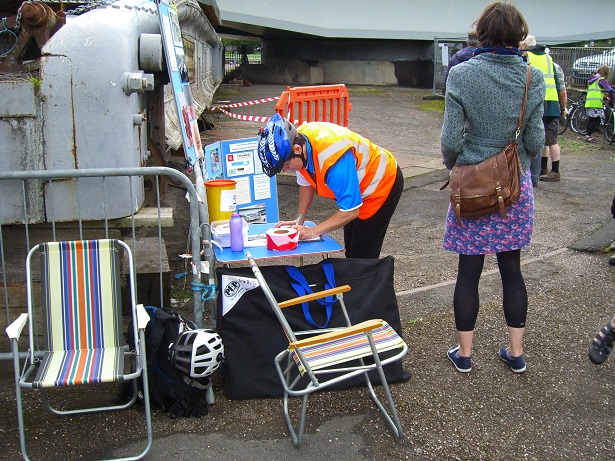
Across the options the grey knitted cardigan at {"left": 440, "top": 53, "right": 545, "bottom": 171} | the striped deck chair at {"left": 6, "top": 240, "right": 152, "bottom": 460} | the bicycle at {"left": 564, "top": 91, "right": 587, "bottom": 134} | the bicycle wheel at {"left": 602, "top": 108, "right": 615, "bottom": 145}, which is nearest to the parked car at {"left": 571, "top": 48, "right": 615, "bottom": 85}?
the bicycle at {"left": 564, "top": 91, "right": 587, "bottom": 134}

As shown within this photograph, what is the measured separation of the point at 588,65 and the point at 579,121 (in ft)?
8.90

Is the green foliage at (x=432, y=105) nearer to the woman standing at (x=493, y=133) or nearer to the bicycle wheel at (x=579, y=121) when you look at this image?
the bicycle wheel at (x=579, y=121)

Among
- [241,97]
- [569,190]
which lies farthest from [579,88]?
[241,97]

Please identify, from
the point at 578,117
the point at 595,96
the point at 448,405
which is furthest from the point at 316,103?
the point at 578,117

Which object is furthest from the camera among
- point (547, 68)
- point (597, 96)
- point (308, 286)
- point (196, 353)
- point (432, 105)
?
point (432, 105)

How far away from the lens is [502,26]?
3451 mm

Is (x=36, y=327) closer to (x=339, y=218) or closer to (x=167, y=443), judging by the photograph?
(x=167, y=443)

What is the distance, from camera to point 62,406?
3.64 meters

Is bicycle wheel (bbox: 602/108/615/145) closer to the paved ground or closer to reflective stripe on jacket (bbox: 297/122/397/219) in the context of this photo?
the paved ground

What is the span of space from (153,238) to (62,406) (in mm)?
1918

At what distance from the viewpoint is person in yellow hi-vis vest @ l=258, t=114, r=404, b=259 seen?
3574 millimetres

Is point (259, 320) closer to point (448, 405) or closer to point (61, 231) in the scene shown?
point (448, 405)

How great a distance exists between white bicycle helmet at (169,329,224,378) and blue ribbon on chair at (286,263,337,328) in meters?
0.50

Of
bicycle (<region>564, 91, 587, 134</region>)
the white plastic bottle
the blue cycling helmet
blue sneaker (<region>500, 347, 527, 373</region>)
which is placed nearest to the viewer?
the blue cycling helmet
